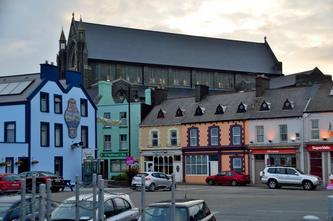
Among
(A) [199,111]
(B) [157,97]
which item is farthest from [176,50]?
(A) [199,111]

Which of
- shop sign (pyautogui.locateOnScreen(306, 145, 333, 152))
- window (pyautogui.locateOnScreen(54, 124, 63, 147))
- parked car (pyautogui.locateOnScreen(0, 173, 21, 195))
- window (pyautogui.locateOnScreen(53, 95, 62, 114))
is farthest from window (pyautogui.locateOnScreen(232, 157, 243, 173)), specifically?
parked car (pyautogui.locateOnScreen(0, 173, 21, 195))

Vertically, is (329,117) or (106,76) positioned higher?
(106,76)

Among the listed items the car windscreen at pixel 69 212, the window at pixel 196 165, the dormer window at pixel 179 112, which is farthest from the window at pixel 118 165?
the car windscreen at pixel 69 212

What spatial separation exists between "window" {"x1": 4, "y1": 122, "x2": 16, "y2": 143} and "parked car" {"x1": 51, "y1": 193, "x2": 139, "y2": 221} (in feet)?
117

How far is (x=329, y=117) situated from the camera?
2047 inches

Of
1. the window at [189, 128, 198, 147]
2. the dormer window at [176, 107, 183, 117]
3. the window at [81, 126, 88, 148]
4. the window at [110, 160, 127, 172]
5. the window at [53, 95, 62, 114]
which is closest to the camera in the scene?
the window at [53, 95, 62, 114]

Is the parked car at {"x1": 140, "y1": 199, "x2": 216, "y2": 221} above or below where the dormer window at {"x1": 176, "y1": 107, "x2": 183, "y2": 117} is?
below

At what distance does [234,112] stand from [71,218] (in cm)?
4605

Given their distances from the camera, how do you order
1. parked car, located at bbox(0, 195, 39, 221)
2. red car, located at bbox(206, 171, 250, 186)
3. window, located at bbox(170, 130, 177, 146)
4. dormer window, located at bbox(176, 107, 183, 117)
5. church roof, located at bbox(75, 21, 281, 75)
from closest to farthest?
1. parked car, located at bbox(0, 195, 39, 221)
2. red car, located at bbox(206, 171, 250, 186)
3. window, located at bbox(170, 130, 177, 146)
4. dormer window, located at bbox(176, 107, 183, 117)
5. church roof, located at bbox(75, 21, 281, 75)

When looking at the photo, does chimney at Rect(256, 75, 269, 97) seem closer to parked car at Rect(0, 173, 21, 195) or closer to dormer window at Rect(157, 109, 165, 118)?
dormer window at Rect(157, 109, 165, 118)

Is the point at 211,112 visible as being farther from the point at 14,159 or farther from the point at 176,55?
the point at 176,55

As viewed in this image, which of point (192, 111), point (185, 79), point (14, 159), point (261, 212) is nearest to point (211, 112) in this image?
point (192, 111)

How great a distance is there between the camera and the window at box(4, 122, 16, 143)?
163 ft

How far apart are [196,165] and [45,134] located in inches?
658
